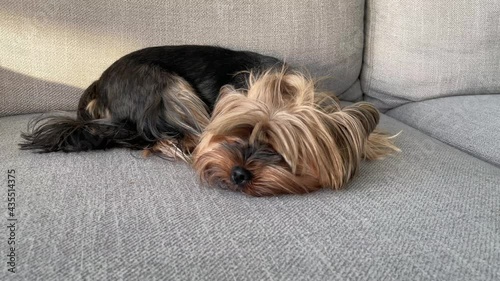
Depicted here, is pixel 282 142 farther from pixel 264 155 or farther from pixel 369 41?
pixel 369 41

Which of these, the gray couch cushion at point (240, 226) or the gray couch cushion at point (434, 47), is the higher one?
the gray couch cushion at point (434, 47)

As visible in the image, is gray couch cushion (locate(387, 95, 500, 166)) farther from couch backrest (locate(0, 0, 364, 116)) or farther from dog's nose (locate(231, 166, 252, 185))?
dog's nose (locate(231, 166, 252, 185))

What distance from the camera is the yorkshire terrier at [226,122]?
40.3 inches

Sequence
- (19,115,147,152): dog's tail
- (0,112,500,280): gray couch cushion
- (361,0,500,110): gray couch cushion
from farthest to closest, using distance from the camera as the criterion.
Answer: (361,0,500,110): gray couch cushion < (19,115,147,152): dog's tail < (0,112,500,280): gray couch cushion

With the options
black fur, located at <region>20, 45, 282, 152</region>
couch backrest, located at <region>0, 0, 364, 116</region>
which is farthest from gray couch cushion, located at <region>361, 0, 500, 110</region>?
black fur, located at <region>20, 45, 282, 152</region>

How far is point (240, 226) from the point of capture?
77 centimetres

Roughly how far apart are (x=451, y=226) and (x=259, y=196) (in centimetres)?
41

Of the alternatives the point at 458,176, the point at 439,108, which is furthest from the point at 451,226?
the point at 439,108

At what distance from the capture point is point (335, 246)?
71cm

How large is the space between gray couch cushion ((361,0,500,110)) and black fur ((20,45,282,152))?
563 mm

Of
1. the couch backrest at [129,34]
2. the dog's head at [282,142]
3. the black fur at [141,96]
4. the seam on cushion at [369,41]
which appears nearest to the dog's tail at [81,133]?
the black fur at [141,96]

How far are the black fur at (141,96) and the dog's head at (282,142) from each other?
246mm

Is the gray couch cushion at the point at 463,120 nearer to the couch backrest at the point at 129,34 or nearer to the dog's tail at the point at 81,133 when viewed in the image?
the couch backrest at the point at 129,34

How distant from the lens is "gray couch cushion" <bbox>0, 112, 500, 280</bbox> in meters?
0.63
